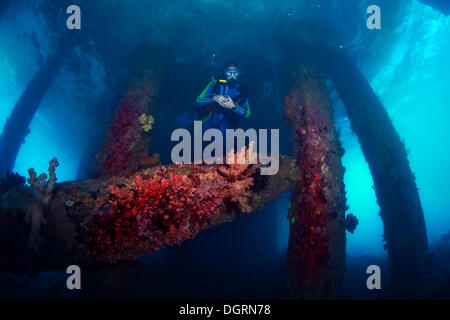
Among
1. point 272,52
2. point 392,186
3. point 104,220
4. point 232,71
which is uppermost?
point 272,52

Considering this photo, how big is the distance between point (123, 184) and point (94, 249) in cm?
109

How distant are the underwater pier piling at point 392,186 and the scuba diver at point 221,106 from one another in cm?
444

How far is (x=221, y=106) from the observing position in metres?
6.66

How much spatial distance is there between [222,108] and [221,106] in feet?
0.88

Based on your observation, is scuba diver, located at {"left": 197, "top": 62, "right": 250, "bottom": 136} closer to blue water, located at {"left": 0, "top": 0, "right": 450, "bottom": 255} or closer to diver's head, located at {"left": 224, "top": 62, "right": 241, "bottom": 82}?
diver's head, located at {"left": 224, "top": 62, "right": 241, "bottom": 82}

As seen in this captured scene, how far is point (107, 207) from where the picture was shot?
330cm

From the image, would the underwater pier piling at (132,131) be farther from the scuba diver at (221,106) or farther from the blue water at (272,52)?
the blue water at (272,52)

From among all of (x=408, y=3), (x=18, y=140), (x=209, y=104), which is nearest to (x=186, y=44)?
(x=209, y=104)

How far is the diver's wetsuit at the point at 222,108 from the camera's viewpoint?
22.2 ft

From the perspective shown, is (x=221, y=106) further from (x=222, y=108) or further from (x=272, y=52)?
(x=272, y=52)

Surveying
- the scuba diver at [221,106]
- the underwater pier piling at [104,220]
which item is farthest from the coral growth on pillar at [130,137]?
the scuba diver at [221,106]

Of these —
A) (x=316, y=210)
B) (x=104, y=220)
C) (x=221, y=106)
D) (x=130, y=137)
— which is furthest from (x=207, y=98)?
(x=104, y=220)

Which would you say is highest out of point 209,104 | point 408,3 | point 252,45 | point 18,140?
point 408,3
